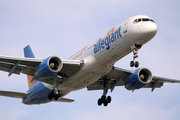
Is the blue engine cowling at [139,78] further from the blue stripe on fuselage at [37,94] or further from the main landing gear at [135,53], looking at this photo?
the blue stripe on fuselage at [37,94]

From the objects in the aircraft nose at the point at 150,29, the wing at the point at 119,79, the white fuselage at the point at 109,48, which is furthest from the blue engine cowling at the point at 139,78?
the aircraft nose at the point at 150,29

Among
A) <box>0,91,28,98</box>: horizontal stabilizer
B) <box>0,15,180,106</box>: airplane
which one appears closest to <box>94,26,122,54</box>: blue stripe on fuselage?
<box>0,15,180,106</box>: airplane

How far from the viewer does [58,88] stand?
107ft

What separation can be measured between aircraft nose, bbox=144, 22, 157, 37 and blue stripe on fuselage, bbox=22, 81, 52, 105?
13.4 m

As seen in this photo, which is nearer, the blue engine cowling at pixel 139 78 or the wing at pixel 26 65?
the wing at pixel 26 65

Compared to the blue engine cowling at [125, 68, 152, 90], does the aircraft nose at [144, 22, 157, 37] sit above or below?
above

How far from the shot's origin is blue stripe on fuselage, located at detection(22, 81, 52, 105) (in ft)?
112

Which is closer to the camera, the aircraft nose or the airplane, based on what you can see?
the aircraft nose

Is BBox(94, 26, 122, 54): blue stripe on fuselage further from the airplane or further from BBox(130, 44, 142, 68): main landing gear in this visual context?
BBox(130, 44, 142, 68): main landing gear

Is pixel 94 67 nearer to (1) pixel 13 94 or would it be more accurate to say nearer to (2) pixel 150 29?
(2) pixel 150 29

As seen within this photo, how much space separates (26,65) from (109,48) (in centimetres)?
859

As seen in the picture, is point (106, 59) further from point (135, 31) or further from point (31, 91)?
point (31, 91)

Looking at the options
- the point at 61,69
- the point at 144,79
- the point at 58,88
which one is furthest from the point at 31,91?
the point at 144,79

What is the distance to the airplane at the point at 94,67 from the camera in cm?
2683
